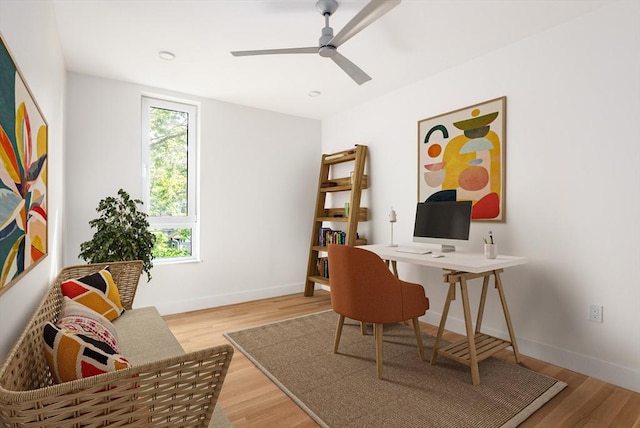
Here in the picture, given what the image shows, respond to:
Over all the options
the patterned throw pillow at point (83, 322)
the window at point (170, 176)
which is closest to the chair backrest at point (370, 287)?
the patterned throw pillow at point (83, 322)

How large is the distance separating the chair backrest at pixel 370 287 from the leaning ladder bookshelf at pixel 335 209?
1530 millimetres

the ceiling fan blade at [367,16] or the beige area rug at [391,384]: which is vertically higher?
the ceiling fan blade at [367,16]

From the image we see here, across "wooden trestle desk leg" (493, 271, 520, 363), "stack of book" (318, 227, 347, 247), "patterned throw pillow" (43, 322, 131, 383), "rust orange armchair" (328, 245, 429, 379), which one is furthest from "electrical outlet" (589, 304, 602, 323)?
"patterned throw pillow" (43, 322, 131, 383)

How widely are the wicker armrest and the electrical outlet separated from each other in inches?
95.0

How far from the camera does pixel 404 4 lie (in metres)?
2.16

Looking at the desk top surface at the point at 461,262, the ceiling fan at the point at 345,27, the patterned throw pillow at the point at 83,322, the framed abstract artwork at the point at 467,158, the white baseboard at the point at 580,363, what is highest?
the ceiling fan at the point at 345,27

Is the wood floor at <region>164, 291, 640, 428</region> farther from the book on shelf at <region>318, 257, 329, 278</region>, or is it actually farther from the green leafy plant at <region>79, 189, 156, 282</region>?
the book on shelf at <region>318, 257, 329, 278</region>

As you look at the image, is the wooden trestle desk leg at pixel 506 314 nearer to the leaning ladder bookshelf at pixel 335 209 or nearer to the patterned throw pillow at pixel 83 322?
the leaning ladder bookshelf at pixel 335 209

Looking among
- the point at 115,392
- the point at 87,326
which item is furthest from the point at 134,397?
the point at 87,326

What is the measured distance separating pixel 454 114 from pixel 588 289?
1698 millimetres

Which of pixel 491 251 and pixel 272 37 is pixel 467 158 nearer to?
pixel 491 251

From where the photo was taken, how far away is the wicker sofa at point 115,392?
0.80 meters

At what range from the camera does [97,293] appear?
2.03 metres

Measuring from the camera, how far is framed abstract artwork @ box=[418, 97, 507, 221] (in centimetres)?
276
